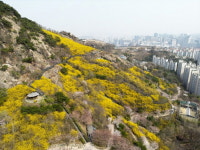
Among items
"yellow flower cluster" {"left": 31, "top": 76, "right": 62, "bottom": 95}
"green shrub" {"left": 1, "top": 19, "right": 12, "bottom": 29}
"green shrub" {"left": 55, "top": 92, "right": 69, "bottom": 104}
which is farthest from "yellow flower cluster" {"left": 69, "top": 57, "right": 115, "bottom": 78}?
"green shrub" {"left": 1, "top": 19, "right": 12, "bottom": 29}

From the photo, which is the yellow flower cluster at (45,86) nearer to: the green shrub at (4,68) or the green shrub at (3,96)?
the green shrub at (3,96)

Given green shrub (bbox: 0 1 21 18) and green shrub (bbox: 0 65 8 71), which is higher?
green shrub (bbox: 0 1 21 18)

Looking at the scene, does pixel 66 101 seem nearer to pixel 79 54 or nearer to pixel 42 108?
pixel 42 108

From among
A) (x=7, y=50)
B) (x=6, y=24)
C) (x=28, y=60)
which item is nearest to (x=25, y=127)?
(x=28, y=60)

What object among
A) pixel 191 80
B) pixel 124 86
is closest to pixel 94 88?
pixel 124 86

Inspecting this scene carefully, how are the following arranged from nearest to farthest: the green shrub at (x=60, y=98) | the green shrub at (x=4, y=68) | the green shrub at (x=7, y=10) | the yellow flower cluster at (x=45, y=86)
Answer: the green shrub at (x=60, y=98)
the yellow flower cluster at (x=45, y=86)
the green shrub at (x=4, y=68)
the green shrub at (x=7, y=10)

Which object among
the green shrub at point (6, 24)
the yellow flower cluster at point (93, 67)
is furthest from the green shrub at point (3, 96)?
the green shrub at point (6, 24)

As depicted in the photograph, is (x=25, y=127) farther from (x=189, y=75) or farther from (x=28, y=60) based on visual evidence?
(x=189, y=75)

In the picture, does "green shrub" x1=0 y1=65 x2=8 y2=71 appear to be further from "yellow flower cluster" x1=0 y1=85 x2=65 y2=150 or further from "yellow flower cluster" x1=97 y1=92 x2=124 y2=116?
"yellow flower cluster" x1=97 y1=92 x2=124 y2=116
